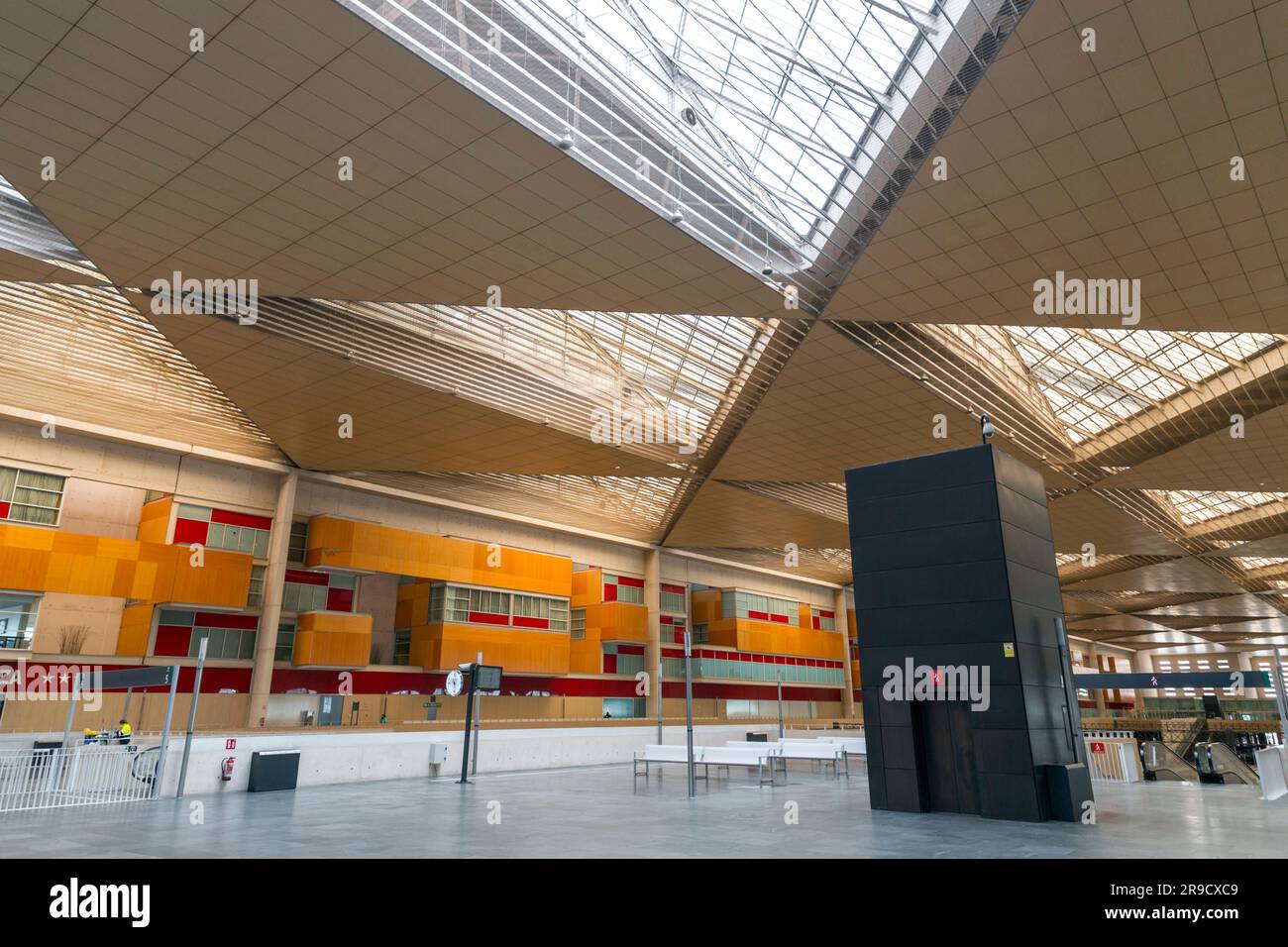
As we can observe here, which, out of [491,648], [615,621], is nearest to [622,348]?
[491,648]

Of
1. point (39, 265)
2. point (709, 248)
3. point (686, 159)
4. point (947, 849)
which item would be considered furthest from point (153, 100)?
point (947, 849)

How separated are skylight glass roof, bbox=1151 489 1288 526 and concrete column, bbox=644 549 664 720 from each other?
24.0m

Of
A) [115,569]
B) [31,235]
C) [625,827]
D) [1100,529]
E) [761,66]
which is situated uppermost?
[761,66]

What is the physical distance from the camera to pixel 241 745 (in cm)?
1585

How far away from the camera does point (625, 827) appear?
1047 centimetres

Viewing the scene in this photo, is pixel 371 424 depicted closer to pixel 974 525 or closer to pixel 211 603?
pixel 211 603

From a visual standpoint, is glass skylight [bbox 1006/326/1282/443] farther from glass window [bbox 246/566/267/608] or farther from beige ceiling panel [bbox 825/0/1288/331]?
glass window [bbox 246/566/267/608]

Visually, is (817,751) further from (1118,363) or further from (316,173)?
(316,173)

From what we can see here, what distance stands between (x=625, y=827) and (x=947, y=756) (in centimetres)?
504

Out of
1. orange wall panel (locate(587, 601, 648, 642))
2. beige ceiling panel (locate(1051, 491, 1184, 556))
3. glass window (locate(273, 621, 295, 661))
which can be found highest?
beige ceiling panel (locate(1051, 491, 1184, 556))

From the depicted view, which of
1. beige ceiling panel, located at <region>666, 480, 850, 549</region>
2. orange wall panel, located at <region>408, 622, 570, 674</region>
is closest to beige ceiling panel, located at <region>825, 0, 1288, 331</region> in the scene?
beige ceiling panel, located at <region>666, 480, 850, 549</region>

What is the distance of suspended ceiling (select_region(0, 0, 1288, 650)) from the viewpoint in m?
10.3

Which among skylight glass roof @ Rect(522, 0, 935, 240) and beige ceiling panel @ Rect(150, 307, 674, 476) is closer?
skylight glass roof @ Rect(522, 0, 935, 240)

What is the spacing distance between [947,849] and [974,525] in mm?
5249
